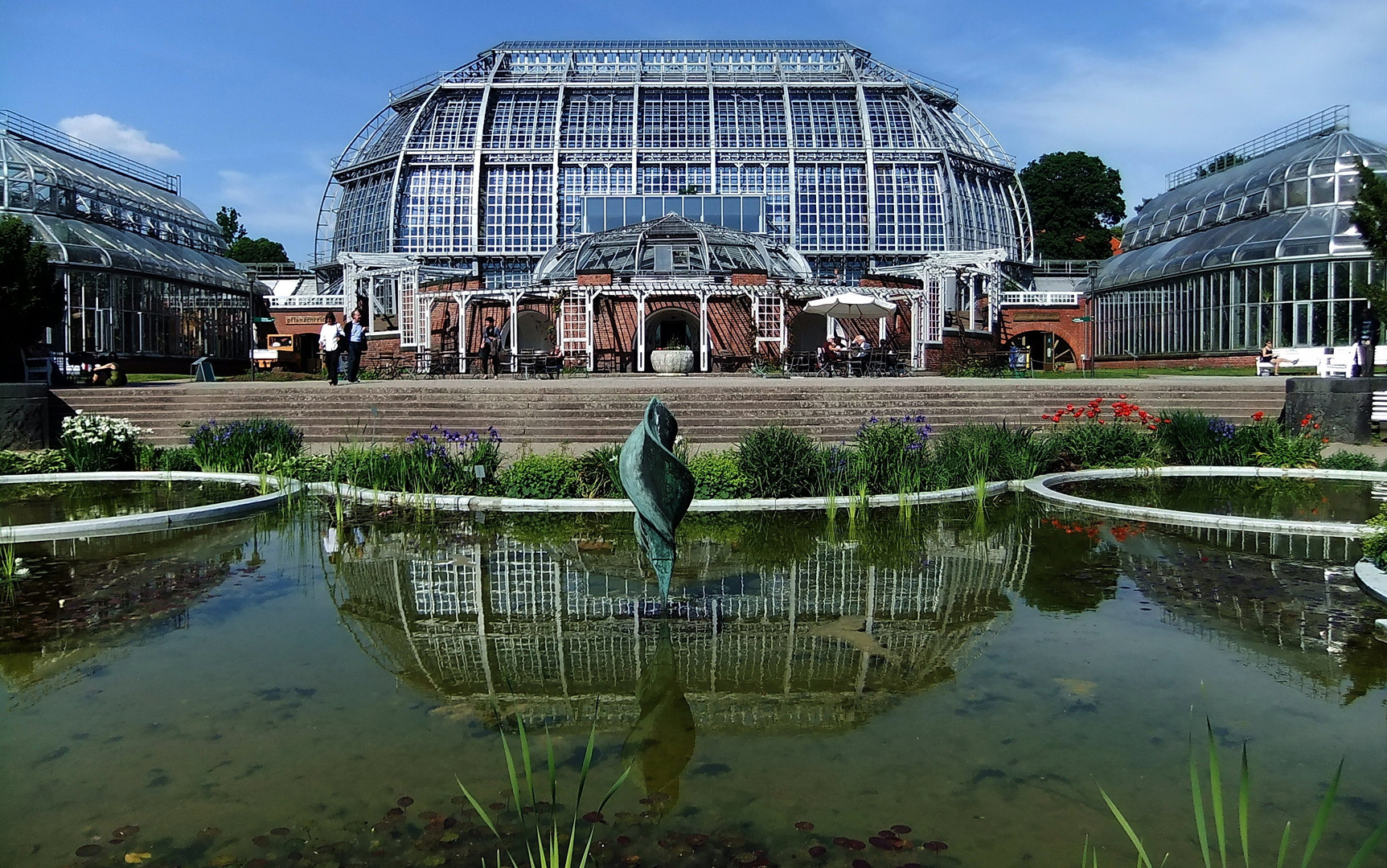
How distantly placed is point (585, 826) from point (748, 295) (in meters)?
28.4

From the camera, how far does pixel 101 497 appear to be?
11203 millimetres

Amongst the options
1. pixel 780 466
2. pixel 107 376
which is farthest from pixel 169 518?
pixel 107 376

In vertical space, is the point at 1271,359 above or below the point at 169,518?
above

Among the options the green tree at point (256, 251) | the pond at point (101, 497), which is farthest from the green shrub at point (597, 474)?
the green tree at point (256, 251)

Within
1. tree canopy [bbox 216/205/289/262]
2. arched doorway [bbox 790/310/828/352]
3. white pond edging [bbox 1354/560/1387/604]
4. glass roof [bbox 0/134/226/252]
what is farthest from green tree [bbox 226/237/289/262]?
white pond edging [bbox 1354/560/1387/604]

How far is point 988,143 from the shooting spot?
48188 mm

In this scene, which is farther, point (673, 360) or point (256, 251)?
point (256, 251)

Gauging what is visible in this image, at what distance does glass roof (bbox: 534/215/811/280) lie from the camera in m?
34.0

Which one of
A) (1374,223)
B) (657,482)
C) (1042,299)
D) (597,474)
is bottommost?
(597,474)

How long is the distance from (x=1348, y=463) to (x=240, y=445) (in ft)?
49.1

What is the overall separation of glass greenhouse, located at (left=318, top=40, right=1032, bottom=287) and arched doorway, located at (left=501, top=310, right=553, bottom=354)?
8.46 m

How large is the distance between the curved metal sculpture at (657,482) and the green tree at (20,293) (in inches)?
675

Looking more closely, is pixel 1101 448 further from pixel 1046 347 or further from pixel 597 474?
pixel 1046 347

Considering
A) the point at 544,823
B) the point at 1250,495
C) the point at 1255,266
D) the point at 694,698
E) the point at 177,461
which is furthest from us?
the point at 1255,266
